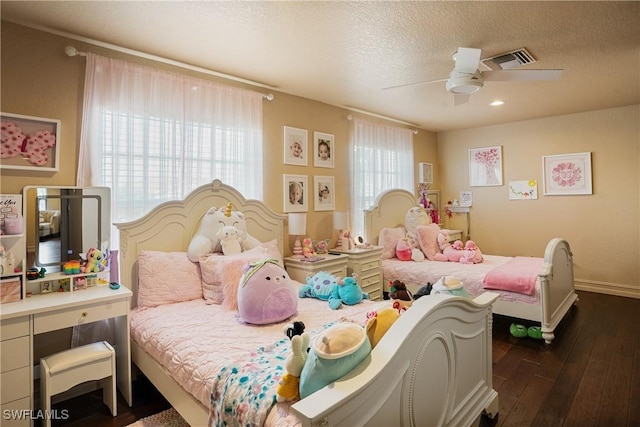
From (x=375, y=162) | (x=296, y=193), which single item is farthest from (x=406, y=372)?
(x=375, y=162)

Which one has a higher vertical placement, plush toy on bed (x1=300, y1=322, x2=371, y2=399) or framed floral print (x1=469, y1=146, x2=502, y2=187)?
framed floral print (x1=469, y1=146, x2=502, y2=187)

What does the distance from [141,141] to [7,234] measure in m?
1.05

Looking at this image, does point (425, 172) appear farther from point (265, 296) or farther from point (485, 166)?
point (265, 296)

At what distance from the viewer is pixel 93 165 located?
7.98ft

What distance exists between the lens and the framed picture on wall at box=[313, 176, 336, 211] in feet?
13.3

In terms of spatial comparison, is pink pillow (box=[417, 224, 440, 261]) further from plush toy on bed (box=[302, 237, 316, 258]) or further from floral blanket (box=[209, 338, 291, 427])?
floral blanket (box=[209, 338, 291, 427])

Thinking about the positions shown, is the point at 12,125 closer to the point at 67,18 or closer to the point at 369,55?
the point at 67,18

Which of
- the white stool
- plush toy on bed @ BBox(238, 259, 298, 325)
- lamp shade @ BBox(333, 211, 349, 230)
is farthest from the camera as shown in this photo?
lamp shade @ BBox(333, 211, 349, 230)

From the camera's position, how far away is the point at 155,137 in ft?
9.04

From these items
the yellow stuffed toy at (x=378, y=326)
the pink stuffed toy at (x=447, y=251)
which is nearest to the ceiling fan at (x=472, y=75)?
the yellow stuffed toy at (x=378, y=326)

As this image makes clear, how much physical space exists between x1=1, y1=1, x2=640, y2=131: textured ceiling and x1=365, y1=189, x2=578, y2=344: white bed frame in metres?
1.63

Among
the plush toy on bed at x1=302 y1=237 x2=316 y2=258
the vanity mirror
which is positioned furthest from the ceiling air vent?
the vanity mirror

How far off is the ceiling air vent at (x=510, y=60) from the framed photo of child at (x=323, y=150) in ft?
6.09

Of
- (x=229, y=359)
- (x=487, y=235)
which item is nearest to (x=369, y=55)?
(x=229, y=359)
